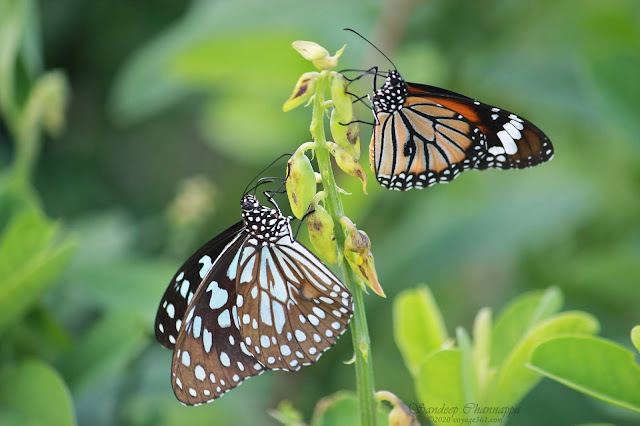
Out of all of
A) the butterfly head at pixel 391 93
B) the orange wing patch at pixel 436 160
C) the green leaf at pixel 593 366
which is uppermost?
the butterfly head at pixel 391 93

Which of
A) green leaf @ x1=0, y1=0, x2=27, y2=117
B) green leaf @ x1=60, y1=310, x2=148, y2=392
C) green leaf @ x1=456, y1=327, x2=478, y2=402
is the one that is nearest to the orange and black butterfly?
green leaf @ x1=456, y1=327, x2=478, y2=402

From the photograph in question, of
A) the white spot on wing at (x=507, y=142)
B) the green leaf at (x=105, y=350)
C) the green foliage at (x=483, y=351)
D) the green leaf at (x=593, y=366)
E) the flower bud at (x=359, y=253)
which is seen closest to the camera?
the flower bud at (x=359, y=253)

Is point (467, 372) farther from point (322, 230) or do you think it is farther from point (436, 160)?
point (436, 160)

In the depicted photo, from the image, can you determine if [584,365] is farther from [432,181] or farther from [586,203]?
[586,203]

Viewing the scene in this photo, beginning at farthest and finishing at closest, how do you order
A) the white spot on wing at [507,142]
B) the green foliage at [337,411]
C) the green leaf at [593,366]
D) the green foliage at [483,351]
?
the white spot on wing at [507,142] < the green foliage at [337,411] < the green foliage at [483,351] < the green leaf at [593,366]

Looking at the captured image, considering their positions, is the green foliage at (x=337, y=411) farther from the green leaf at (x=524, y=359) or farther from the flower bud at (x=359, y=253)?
the flower bud at (x=359, y=253)

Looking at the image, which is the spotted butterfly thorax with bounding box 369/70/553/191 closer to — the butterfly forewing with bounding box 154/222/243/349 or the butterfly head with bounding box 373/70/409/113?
the butterfly head with bounding box 373/70/409/113

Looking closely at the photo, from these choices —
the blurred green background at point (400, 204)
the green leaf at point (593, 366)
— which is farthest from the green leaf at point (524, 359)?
the blurred green background at point (400, 204)
